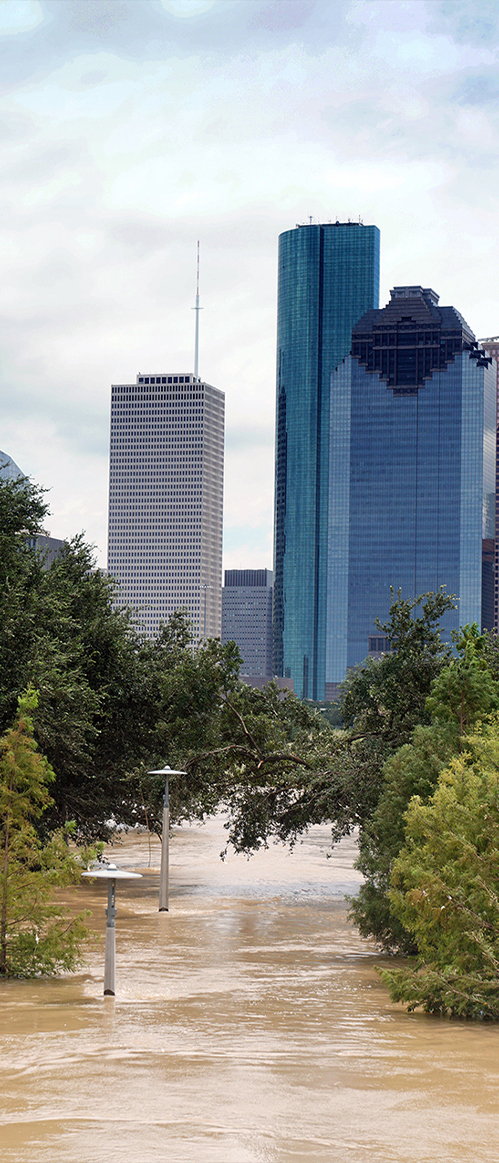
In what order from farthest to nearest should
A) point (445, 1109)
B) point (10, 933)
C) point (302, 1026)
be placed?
point (10, 933)
point (302, 1026)
point (445, 1109)

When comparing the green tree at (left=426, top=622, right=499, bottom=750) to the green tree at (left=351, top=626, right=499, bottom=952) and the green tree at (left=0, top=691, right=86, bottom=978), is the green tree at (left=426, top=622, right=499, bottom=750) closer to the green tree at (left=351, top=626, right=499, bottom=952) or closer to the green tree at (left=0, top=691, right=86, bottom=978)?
the green tree at (left=351, top=626, right=499, bottom=952)

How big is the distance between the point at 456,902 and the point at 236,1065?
5402mm

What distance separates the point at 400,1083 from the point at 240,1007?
19.3ft

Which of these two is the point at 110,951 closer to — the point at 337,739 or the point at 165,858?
the point at 165,858

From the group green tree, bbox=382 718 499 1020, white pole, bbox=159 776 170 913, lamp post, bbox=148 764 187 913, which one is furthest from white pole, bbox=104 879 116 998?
white pole, bbox=159 776 170 913

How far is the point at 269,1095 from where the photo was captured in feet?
38.9

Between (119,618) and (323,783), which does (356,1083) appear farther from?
(119,618)

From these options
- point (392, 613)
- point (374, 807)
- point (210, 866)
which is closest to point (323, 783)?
point (374, 807)

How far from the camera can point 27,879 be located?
19.5m

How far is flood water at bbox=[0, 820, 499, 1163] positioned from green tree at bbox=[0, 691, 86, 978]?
54cm

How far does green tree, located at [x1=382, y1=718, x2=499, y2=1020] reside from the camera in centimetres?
1733

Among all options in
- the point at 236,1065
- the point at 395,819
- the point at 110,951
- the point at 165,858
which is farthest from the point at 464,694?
the point at 165,858

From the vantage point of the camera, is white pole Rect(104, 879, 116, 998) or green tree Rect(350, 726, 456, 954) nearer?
white pole Rect(104, 879, 116, 998)

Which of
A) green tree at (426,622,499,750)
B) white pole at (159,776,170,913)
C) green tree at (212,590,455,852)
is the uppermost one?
green tree at (426,622,499,750)
